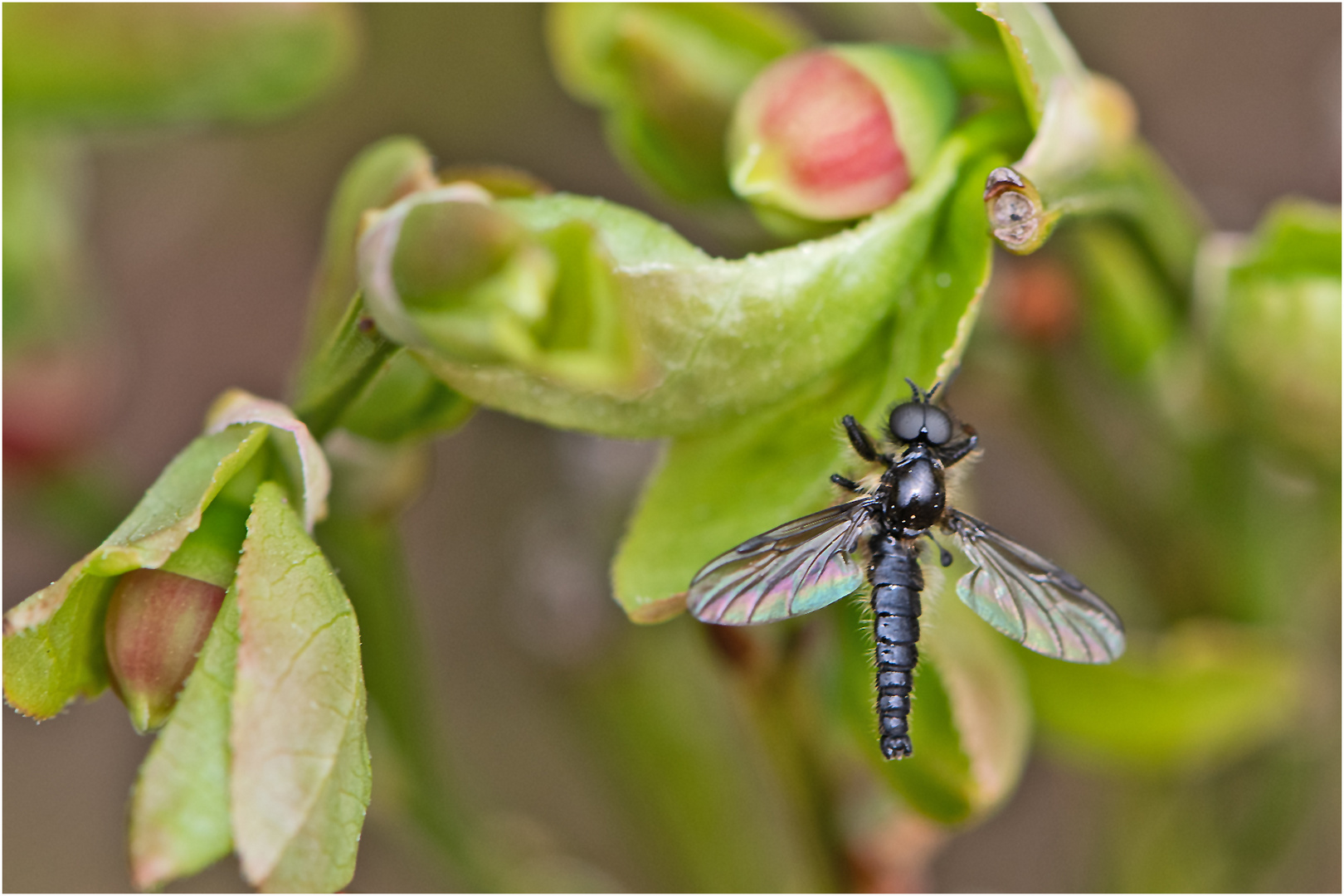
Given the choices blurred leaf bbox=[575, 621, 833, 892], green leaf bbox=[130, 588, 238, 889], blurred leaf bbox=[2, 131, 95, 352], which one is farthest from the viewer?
blurred leaf bbox=[575, 621, 833, 892]

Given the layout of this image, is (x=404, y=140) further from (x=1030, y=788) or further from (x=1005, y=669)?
(x=1030, y=788)

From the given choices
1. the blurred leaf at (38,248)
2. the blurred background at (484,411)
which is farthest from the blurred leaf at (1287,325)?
the blurred background at (484,411)

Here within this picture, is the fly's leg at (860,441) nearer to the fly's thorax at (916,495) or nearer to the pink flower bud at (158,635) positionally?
the fly's thorax at (916,495)

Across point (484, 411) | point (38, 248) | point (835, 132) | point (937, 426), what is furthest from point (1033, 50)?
point (484, 411)

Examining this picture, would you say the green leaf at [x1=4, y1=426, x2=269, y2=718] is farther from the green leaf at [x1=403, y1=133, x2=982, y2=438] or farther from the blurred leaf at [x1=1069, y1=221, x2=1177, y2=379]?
the blurred leaf at [x1=1069, y1=221, x2=1177, y2=379]

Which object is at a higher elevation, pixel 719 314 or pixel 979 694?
pixel 719 314

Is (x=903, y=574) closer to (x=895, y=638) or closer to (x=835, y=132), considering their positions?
(x=895, y=638)

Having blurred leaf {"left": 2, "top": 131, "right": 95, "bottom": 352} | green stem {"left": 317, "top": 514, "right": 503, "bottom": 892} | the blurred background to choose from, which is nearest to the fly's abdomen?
green stem {"left": 317, "top": 514, "right": 503, "bottom": 892}
